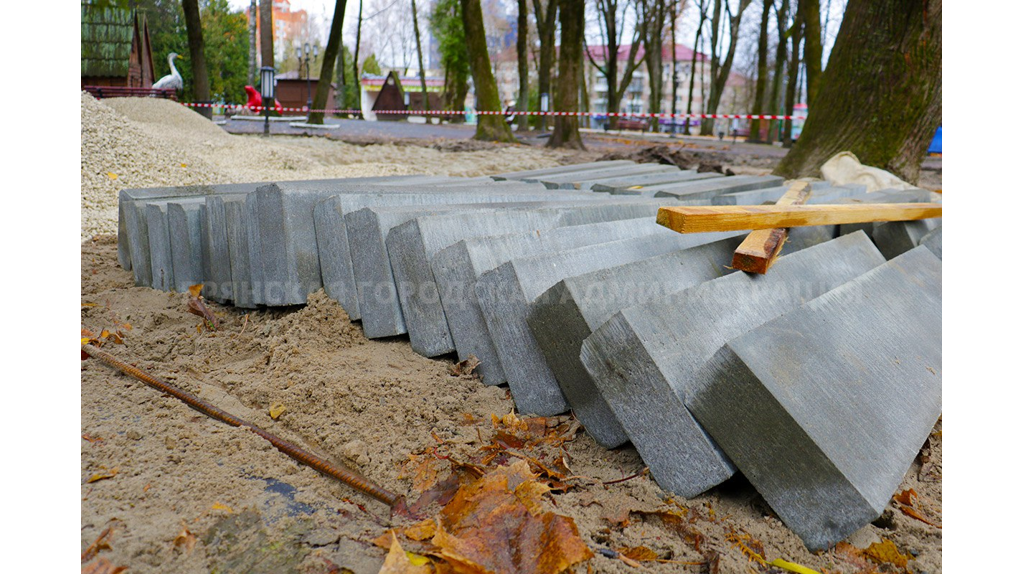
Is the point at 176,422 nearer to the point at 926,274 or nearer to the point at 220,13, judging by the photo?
the point at 926,274

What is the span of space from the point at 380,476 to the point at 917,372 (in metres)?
1.74

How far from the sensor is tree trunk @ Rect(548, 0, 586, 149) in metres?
14.1

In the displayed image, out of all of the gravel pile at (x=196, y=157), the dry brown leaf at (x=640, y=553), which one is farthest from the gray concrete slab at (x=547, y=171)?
the dry brown leaf at (x=640, y=553)

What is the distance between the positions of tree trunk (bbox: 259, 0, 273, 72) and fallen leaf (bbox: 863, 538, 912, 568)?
1722 cm

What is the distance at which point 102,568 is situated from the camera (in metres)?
1.46

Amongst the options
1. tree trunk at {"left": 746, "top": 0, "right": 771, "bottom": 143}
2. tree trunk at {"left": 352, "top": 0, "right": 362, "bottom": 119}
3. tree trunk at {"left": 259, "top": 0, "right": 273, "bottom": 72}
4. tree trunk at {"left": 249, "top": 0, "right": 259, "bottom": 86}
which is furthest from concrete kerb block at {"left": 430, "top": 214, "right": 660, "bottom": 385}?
tree trunk at {"left": 352, "top": 0, "right": 362, "bottom": 119}

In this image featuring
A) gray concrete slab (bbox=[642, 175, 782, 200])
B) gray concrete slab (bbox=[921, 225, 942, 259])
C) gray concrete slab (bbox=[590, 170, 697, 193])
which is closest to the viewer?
gray concrete slab (bbox=[921, 225, 942, 259])

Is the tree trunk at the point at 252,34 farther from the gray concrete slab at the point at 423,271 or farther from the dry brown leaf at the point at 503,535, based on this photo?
the dry brown leaf at the point at 503,535

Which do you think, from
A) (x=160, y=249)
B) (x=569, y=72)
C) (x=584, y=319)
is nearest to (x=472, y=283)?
(x=584, y=319)

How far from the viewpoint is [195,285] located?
3.74 m

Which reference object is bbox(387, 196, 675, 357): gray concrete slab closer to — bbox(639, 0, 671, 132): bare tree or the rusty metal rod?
the rusty metal rod

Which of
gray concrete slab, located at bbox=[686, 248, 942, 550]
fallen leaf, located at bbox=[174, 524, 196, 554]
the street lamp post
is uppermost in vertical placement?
the street lamp post

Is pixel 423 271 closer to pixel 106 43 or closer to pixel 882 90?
pixel 882 90

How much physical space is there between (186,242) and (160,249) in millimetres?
167
